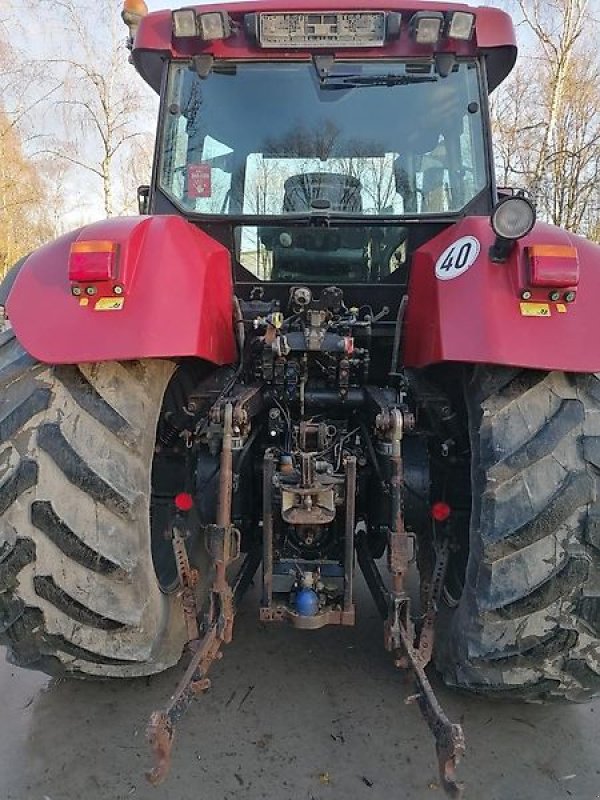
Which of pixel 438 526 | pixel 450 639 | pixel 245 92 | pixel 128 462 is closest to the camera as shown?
pixel 128 462

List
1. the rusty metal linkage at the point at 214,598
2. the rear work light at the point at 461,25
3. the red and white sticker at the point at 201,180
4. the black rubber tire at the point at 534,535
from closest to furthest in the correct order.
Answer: the rusty metal linkage at the point at 214,598 < the black rubber tire at the point at 534,535 < the rear work light at the point at 461,25 < the red and white sticker at the point at 201,180

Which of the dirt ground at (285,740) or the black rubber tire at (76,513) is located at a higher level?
the black rubber tire at (76,513)

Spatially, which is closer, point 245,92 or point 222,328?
point 222,328

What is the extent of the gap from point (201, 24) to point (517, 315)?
1909 mm

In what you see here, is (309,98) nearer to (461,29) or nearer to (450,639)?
(461,29)

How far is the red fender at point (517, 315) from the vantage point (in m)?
2.17

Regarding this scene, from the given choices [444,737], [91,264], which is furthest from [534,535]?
[91,264]

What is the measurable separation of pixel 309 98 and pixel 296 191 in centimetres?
41

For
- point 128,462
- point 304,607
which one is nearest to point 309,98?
point 128,462

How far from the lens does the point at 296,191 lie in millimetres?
3107

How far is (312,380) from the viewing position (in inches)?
117

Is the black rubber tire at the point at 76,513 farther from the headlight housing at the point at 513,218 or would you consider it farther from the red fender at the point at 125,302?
the headlight housing at the point at 513,218

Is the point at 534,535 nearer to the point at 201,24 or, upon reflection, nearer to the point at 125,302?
the point at 125,302

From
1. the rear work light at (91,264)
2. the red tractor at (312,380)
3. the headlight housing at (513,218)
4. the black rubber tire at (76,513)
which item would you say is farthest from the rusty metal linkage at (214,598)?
the headlight housing at (513,218)
